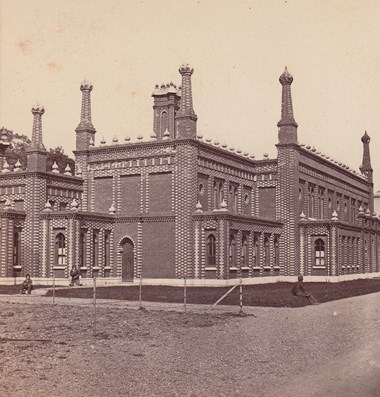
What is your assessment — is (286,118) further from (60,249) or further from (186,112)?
(60,249)

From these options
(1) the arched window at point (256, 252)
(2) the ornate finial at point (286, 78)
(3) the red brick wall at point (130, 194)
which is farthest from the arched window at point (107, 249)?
(2) the ornate finial at point (286, 78)

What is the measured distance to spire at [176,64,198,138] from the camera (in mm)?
40844

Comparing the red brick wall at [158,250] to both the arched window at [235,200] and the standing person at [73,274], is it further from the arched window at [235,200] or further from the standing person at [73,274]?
the arched window at [235,200]

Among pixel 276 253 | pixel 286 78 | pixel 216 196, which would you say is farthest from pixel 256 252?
pixel 286 78

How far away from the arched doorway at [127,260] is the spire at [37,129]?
859 cm

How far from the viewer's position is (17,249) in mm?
41000

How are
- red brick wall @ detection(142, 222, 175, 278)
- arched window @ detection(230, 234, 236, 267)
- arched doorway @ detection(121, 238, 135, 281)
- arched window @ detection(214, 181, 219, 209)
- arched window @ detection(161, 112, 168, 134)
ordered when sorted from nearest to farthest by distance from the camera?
arched window @ detection(230, 234, 236, 267)
red brick wall @ detection(142, 222, 175, 278)
arched doorway @ detection(121, 238, 135, 281)
arched window @ detection(214, 181, 219, 209)
arched window @ detection(161, 112, 168, 134)

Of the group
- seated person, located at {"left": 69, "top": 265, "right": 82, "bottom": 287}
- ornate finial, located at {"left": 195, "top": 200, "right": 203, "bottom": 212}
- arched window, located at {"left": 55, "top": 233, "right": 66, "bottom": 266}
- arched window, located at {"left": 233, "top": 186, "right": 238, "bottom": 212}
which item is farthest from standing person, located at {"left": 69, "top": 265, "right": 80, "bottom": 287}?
arched window, located at {"left": 233, "top": 186, "right": 238, "bottom": 212}

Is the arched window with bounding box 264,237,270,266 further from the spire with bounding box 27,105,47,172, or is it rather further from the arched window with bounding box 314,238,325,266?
the spire with bounding box 27,105,47,172

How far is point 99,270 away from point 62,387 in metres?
33.0

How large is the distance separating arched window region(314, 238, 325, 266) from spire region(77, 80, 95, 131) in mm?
19357

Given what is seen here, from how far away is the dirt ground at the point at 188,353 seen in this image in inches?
398

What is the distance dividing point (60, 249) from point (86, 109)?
39.0ft

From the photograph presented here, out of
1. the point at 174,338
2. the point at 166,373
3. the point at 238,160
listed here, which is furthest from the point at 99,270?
the point at 166,373
